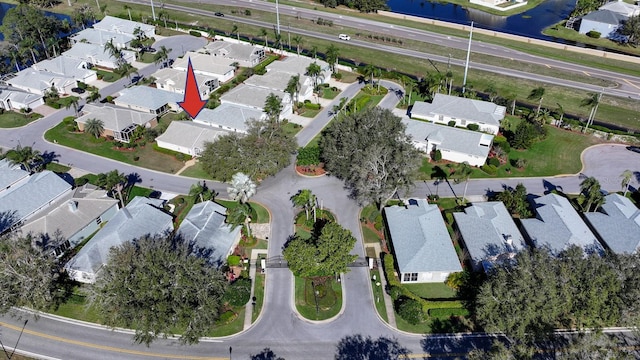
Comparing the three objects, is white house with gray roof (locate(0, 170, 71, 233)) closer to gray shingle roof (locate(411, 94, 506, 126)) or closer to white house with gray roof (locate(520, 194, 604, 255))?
gray shingle roof (locate(411, 94, 506, 126))

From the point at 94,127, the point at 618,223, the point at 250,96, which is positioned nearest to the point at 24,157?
the point at 94,127

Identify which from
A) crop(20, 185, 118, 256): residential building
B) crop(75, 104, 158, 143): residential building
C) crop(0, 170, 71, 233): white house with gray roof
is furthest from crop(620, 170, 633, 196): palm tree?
crop(0, 170, 71, 233): white house with gray roof

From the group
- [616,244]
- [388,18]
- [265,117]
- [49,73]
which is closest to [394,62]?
[388,18]

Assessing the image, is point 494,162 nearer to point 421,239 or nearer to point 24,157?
point 421,239

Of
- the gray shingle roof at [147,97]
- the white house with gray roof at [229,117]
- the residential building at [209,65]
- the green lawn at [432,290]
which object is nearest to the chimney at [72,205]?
the white house with gray roof at [229,117]

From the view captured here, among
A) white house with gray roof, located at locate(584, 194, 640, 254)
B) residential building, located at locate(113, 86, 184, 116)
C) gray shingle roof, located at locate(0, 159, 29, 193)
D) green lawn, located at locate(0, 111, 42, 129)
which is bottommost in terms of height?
white house with gray roof, located at locate(584, 194, 640, 254)

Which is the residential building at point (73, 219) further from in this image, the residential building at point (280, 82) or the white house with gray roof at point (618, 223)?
the white house with gray roof at point (618, 223)
